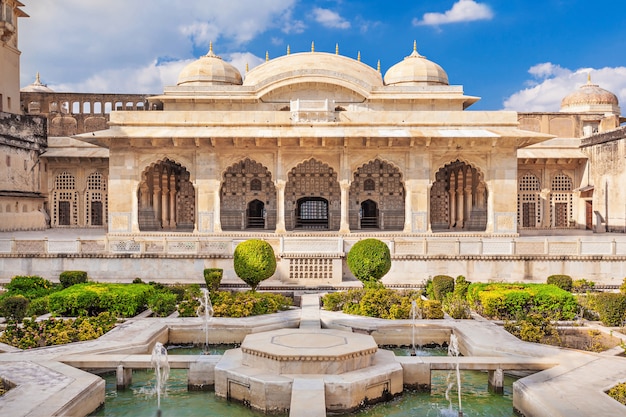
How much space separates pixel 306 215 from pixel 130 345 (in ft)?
49.0

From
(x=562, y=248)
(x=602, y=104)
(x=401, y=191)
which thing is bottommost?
(x=562, y=248)

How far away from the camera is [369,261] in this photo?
36.0 feet

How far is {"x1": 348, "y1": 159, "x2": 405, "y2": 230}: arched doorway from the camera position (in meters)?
20.2

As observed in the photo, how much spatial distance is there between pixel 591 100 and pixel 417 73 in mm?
12248

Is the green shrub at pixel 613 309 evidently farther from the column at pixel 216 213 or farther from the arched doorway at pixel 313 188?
the arched doorway at pixel 313 188

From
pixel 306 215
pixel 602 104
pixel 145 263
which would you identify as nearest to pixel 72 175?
pixel 306 215

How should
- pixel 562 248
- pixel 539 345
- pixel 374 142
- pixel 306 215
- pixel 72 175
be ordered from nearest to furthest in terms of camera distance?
pixel 539 345 → pixel 562 248 → pixel 374 142 → pixel 306 215 → pixel 72 175

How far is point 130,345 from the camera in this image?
23.4 feet

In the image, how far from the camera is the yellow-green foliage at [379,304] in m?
8.99

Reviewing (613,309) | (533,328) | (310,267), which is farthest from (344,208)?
(533,328)

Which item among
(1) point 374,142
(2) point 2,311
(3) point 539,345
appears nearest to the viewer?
(3) point 539,345

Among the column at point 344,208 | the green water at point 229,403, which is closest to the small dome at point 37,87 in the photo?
the column at point 344,208

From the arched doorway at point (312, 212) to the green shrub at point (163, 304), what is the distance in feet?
39.7

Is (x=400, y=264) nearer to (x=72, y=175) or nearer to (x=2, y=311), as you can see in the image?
(x=2, y=311)
